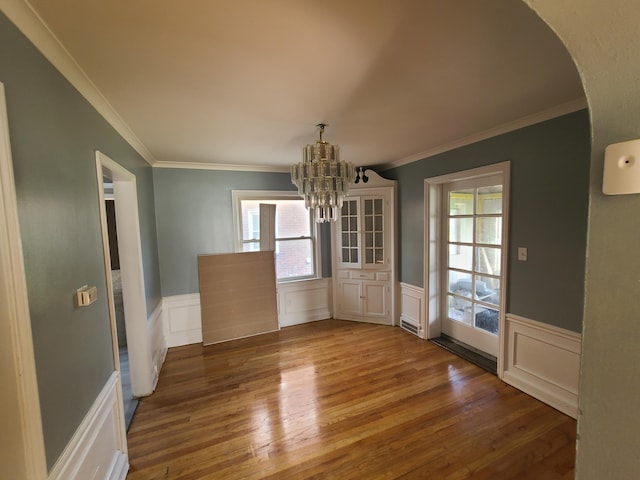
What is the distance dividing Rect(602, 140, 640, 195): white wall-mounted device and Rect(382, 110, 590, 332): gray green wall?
6.78ft

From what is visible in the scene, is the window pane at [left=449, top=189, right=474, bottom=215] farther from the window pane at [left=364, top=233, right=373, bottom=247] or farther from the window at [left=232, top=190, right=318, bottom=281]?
the window at [left=232, top=190, right=318, bottom=281]

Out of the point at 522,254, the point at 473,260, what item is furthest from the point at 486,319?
the point at 522,254

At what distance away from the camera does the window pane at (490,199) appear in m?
2.70

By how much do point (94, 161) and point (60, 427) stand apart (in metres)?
1.37

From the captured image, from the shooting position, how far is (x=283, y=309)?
161 inches

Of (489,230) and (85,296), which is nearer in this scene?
(85,296)

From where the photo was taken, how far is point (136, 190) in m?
2.48

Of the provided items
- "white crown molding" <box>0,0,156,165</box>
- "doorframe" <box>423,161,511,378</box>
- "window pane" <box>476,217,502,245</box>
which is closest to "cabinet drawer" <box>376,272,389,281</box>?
"doorframe" <box>423,161,511,378</box>

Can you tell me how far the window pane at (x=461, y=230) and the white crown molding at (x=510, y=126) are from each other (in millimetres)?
816

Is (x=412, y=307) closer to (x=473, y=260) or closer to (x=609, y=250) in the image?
(x=473, y=260)

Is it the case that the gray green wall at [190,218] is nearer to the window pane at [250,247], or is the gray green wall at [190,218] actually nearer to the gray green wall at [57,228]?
the window pane at [250,247]

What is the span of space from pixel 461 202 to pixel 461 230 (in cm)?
32

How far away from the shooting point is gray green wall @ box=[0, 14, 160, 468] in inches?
39.1

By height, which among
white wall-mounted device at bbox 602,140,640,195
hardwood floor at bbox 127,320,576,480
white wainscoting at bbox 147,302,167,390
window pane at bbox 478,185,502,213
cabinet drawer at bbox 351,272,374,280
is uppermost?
window pane at bbox 478,185,502,213
